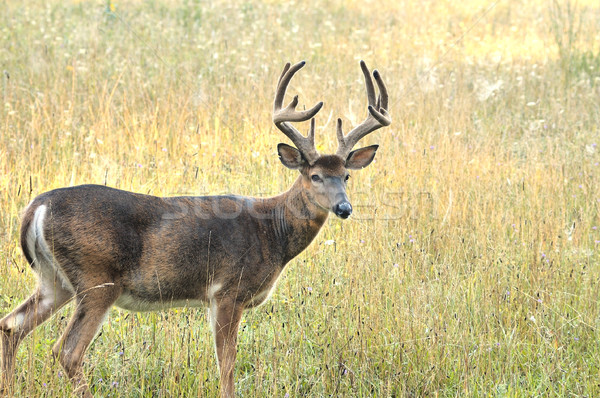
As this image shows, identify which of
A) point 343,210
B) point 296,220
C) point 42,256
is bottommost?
point 42,256

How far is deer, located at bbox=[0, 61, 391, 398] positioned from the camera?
154 inches

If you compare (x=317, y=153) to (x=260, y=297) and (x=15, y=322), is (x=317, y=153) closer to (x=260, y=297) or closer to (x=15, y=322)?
(x=260, y=297)

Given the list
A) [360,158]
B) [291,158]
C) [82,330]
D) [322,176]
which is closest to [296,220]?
[322,176]

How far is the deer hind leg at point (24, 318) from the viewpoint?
3934 mm

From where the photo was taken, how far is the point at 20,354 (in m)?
4.24

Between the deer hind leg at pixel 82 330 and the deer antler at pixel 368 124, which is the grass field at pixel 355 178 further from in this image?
the deer antler at pixel 368 124

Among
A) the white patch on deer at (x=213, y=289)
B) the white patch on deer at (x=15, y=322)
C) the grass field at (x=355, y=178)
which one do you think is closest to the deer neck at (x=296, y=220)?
the grass field at (x=355, y=178)

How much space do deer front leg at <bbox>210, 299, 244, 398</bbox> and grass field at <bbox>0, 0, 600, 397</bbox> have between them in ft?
0.33

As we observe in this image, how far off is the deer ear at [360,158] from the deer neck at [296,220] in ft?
1.43

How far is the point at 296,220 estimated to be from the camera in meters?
4.83

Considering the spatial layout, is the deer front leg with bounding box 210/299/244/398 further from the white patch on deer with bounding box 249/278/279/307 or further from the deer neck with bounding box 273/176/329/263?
the deer neck with bounding box 273/176/329/263

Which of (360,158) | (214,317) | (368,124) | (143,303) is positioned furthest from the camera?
(360,158)

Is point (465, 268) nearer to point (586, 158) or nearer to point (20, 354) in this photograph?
point (586, 158)

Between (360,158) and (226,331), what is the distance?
5.40ft
